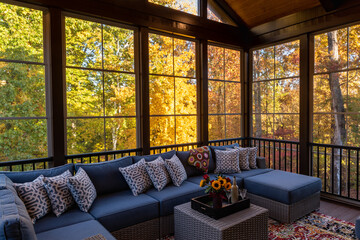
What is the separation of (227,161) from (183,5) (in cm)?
285

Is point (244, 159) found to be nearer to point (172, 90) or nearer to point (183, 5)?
point (172, 90)

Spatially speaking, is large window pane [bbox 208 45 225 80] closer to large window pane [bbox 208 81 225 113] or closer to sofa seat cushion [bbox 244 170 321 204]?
large window pane [bbox 208 81 225 113]

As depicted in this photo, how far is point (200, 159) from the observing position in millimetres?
3746

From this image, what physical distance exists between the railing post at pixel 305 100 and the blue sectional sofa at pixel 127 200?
843 millimetres

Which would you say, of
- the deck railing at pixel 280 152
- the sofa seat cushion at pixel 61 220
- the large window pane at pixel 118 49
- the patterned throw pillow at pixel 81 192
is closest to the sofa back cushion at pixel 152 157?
the patterned throw pillow at pixel 81 192

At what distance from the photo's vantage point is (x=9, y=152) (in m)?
2.86

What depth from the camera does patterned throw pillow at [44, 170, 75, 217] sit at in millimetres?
2305

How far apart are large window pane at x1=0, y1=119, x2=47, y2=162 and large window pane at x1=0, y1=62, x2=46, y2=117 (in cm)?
11

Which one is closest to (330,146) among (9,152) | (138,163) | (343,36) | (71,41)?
(343,36)

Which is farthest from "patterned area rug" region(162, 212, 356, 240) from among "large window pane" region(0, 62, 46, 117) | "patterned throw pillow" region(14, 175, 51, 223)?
"large window pane" region(0, 62, 46, 117)

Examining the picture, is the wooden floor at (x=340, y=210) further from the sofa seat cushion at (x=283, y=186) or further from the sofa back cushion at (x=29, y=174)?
the sofa back cushion at (x=29, y=174)

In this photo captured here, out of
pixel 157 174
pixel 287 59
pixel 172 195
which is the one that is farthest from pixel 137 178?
pixel 287 59

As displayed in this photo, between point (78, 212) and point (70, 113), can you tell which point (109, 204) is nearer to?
point (78, 212)

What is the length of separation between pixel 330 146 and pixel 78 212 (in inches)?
152
